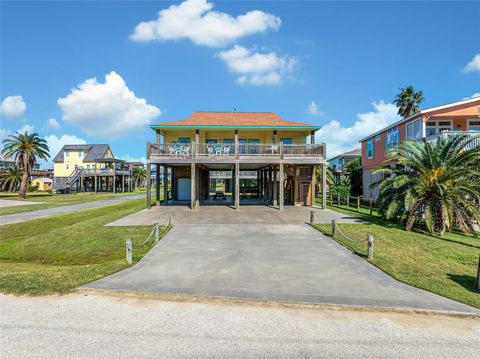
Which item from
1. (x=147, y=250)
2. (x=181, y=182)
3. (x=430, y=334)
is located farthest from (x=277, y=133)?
(x=430, y=334)

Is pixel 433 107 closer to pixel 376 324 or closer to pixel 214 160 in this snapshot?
pixel 214 160

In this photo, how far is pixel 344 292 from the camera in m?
6.22

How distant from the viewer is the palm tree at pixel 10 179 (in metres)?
53.1

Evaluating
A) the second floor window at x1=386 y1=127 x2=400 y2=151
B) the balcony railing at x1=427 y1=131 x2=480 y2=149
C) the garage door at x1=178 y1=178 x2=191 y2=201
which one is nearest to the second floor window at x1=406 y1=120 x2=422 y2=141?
the balcony railing at x1=427 y1=131 x2=480 y2=149

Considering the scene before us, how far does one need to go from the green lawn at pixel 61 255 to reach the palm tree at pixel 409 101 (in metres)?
42.9

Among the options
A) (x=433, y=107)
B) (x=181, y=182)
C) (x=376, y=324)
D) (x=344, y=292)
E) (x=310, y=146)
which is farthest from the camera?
(x=181, y=182)

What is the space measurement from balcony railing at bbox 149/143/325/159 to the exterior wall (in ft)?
12.4

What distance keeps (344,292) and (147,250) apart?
666 centimetres

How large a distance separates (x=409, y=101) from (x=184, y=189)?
36963 mm

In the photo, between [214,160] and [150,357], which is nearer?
[150,357]

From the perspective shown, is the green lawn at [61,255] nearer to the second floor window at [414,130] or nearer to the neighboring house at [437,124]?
the neighboring house at [437,124]

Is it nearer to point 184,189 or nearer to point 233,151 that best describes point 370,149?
point 233,151

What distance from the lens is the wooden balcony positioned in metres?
19.7

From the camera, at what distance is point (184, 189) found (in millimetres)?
25750
